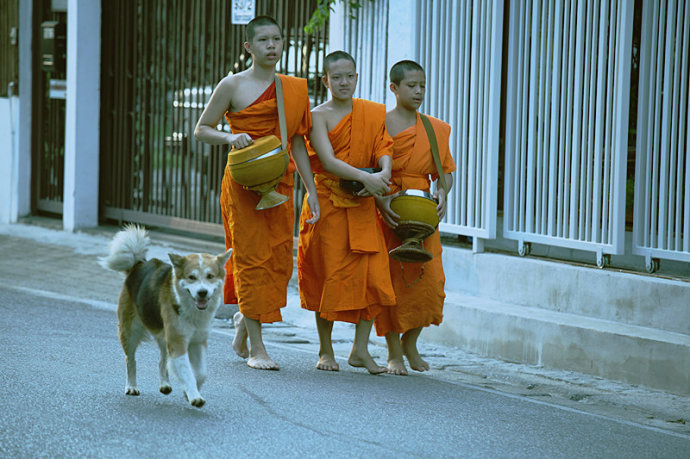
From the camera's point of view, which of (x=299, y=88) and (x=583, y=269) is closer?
(x=299, y=88)

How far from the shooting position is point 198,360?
203 inches

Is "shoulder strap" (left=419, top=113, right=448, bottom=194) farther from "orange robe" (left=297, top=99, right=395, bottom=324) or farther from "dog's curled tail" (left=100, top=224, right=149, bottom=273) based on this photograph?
"dog's curled tail" (left=100, top=224, right=149, bottom=273)

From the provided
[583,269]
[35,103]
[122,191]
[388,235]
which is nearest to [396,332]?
[388,235]

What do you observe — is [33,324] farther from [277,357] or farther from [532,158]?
[532,158]

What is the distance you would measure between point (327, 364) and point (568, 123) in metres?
2.68

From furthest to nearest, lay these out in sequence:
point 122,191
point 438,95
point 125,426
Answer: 1. point 122,191
2. point 438,95
3. point 125,426

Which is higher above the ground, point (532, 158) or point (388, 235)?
point (532, 158)

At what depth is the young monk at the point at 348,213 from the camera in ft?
20.3

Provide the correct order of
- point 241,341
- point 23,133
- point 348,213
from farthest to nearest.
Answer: point 23,133
point 241,341
point 348,213

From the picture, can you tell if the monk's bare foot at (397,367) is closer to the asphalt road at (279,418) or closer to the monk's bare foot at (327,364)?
the asphalt road at (279,418)

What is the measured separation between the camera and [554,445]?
15.8ft

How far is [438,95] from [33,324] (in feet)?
12.3

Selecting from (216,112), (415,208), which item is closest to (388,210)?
(415,208)

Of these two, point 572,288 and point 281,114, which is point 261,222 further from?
point 572,288
